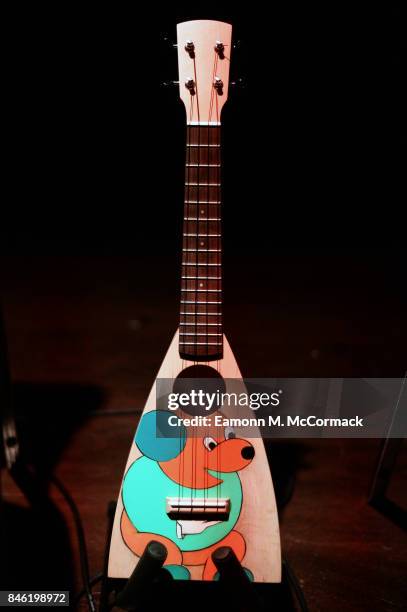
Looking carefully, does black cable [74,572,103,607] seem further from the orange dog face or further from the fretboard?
the fretboard

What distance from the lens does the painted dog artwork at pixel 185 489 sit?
41.3 inches

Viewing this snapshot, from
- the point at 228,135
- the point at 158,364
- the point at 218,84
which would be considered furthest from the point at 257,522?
the point at 228,135

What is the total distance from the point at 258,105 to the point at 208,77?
1.68 meters

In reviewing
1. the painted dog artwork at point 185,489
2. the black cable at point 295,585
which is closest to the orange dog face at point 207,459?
the painted dog artwork at point 185,489

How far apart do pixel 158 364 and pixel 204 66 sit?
52.1 inches

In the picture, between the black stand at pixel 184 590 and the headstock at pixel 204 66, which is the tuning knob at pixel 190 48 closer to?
the headstock at pixel 204 66

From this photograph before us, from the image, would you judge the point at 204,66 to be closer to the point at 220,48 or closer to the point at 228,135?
the point at 220,48

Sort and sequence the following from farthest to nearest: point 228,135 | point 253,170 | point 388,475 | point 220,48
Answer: point 253,170, point 228,135, point 388,475, point 220,48

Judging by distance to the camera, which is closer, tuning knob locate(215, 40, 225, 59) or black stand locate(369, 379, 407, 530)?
tuning knob locate(215, 40, 225, 59)

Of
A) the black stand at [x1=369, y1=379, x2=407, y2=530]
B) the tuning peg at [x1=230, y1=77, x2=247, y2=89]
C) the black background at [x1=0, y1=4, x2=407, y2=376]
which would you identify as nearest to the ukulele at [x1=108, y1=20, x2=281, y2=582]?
the tuning peg at [x1=230, y1=77, x2=247, y2=89]

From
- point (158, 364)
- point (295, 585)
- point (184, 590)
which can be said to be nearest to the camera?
point (184, 590)

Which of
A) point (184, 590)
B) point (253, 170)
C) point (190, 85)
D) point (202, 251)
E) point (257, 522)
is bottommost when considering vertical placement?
point (184, 590)

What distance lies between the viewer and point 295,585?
1.20m

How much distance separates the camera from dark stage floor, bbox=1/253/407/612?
1.31 m
